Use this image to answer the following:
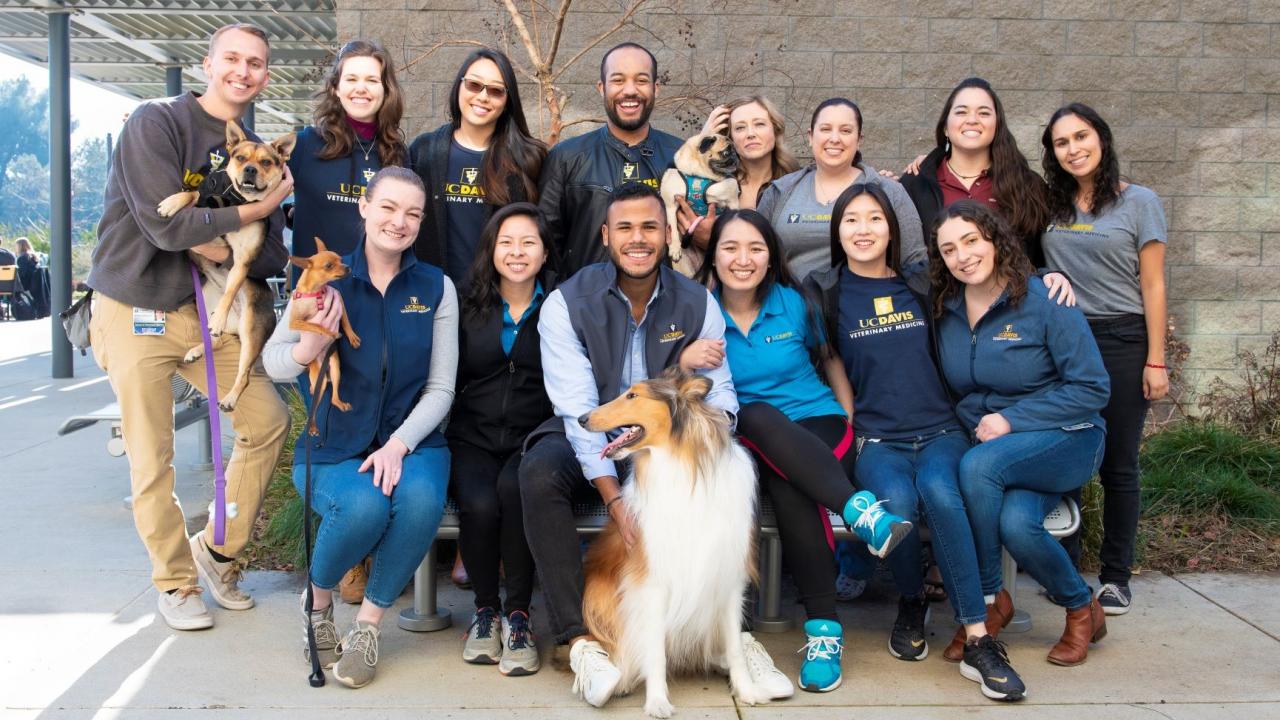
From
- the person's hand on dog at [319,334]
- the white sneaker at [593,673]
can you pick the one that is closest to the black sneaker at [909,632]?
the white sneaker at [593,673]

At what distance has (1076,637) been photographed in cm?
364

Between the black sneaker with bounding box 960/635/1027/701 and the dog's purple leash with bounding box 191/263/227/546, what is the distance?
2774 mm

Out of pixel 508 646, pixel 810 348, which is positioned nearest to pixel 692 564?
pixel 508 646

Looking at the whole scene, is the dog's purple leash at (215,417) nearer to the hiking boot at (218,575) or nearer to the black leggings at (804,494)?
the hiking boot at (218,575)

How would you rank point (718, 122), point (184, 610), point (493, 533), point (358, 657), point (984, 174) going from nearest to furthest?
point (358, 657), point (493, 533), point (184, 610), point (984, 174), point (718, 122)

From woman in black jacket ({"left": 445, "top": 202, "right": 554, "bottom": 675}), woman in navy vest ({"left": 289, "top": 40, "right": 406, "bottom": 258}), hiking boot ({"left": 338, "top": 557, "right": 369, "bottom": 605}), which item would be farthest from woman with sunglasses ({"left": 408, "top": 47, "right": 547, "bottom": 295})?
hiking boot ({"left": 338, "top": 557, "right": 369, "bottom": 605})

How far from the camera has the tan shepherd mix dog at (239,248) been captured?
373cm

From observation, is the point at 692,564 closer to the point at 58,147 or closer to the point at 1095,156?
the point at 1095,156

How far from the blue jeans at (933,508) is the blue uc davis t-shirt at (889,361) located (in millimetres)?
112

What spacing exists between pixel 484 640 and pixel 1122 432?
8.75ft

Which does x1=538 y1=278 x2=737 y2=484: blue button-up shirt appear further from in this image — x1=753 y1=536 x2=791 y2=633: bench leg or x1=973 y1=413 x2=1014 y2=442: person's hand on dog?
x1=973 y1=413 x2=1014 y2=442: person's hand on dog

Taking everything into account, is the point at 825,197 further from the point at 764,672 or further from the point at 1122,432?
the point at 764,672

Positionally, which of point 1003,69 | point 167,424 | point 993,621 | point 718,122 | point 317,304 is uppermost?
point 1003,69

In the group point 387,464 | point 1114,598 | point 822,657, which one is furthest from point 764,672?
point 1114,598
